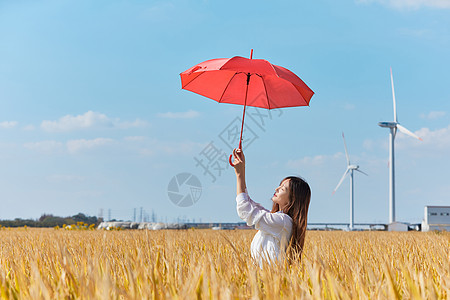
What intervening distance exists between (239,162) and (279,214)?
779 mm

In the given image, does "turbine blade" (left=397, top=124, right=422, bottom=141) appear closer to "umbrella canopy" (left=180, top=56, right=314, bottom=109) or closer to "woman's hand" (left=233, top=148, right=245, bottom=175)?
"umbrella canopy" (left=180, top=56, right=314, bottom=109)

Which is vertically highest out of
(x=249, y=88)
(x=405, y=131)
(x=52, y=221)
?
(x=405, y=131)

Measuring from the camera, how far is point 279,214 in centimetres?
505

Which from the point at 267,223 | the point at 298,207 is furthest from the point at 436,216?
the point at 267,223

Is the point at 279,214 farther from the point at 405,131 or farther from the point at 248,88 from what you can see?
the point at 405,131

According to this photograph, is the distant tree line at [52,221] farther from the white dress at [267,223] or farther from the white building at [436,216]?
the white building at [436,216]

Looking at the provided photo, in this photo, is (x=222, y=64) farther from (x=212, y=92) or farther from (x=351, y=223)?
(x=351, y=223)

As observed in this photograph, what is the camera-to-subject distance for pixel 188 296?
2322mm

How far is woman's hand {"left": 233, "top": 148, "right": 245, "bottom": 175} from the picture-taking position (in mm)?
5348

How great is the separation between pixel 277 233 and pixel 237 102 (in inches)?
136

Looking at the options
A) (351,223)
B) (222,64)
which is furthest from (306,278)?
(351,223)

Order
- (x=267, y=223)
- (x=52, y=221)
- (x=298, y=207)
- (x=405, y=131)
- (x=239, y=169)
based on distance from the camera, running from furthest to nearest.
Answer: (x=405, y=131), (x=52, y=221), (x=239, y=169), (x=298, y=207), (x=267, y=223)

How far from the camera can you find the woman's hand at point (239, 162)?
17.5 ft

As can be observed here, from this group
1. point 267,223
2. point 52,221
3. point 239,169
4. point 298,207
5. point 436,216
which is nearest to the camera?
point 267,223
